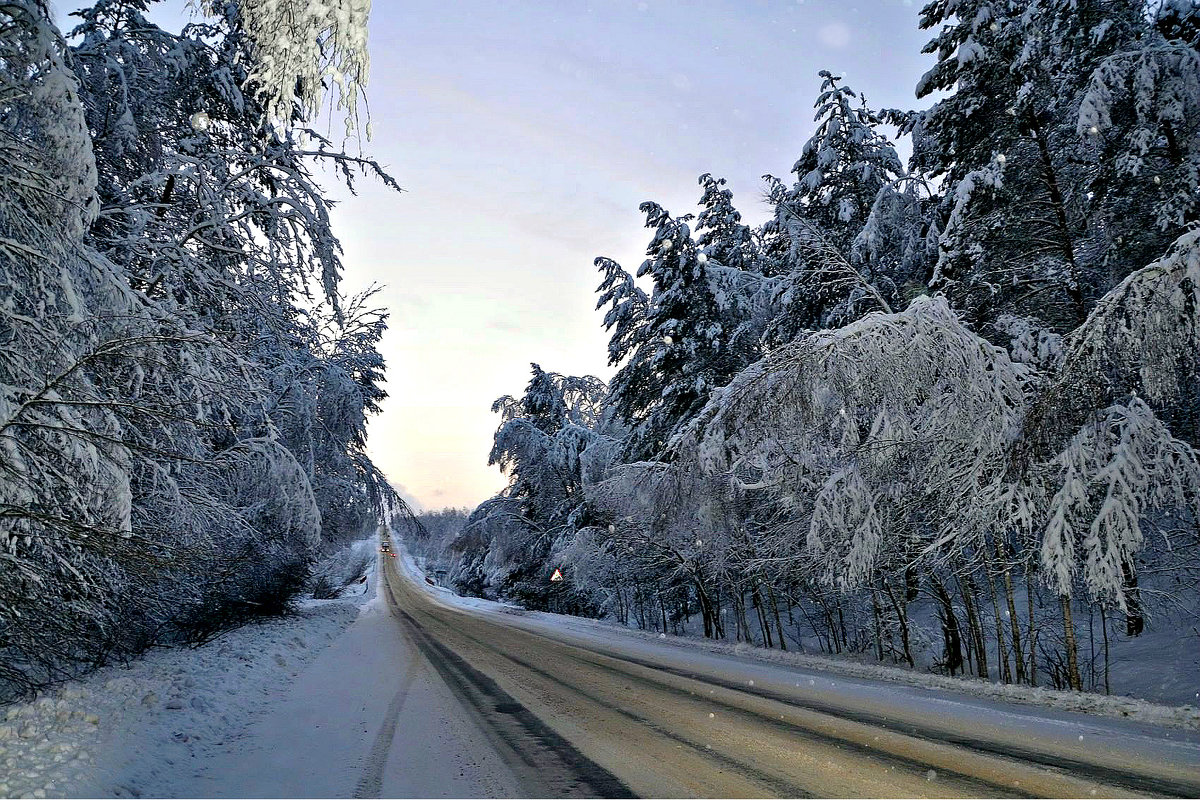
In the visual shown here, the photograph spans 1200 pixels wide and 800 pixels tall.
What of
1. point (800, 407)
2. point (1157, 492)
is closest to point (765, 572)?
point (800, 407)

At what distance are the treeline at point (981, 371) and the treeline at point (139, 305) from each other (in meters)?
7.21

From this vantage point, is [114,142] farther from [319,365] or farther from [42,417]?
[319,365]

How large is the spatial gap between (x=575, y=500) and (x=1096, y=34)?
22602 mm

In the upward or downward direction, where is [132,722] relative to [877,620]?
upward

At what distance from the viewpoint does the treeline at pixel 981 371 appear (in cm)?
770

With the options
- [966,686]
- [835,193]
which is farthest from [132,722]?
[835,193]

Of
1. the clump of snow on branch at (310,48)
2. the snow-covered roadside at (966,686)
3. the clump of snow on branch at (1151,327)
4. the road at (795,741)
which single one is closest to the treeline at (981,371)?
the clump of snow on branch at (1151,327)

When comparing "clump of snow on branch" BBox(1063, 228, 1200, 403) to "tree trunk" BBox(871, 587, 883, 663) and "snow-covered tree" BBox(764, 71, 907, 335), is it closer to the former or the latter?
"tree trunk" BBox(871, 587, 883, 663)

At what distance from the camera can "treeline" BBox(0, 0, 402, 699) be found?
15.6 feet

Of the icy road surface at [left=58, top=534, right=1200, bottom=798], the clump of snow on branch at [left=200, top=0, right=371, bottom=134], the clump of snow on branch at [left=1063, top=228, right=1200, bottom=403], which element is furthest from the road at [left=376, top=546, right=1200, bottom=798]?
the clump of snow on branch at [left=200, top=0, right=371, bottom=134]

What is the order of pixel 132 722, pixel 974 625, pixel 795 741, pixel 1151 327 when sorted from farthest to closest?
1. pixel 974 625
2. pixel 1151 327
3. pixel 132 722
4. pixel 795 741

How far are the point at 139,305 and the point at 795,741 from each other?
738 cm

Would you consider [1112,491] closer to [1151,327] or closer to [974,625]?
[1151,327]

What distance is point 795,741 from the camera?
5730 mm
